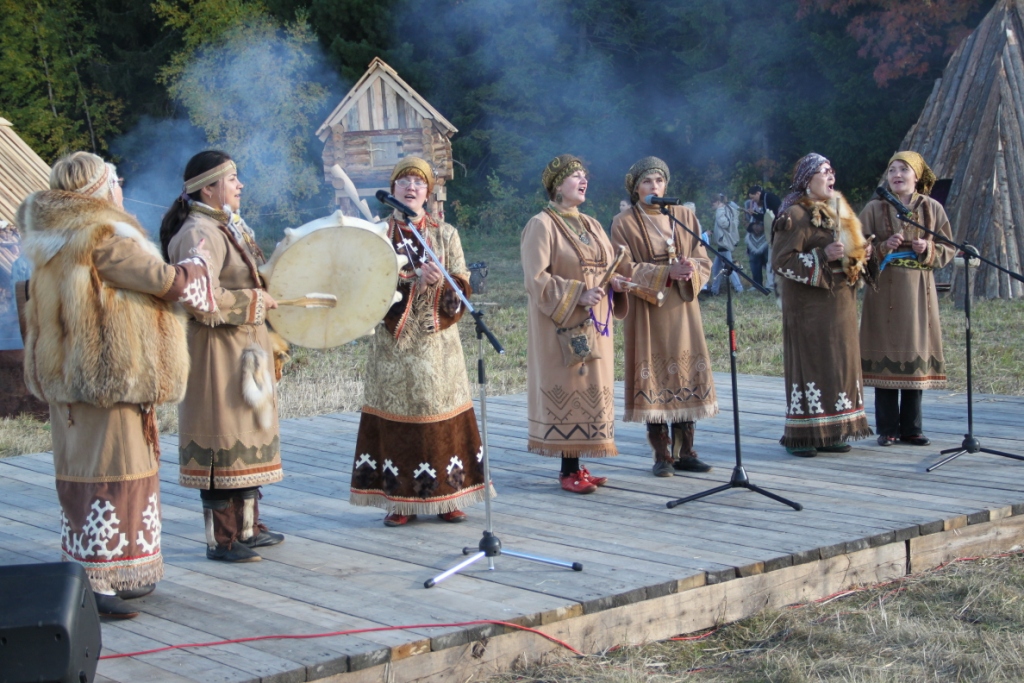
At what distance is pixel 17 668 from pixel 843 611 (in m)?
2.93

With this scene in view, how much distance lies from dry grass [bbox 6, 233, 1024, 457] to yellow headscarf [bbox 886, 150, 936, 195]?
255 cm

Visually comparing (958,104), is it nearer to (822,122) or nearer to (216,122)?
(822,122)

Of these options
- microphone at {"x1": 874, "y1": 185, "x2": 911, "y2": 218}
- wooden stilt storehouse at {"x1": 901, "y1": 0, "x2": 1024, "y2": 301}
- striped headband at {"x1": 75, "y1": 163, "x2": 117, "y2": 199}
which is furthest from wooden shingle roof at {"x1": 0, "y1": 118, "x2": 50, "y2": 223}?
wooden stilt storehouse at {"x1": 901, "y1": 0, "x2": 1024, "y2": 301}

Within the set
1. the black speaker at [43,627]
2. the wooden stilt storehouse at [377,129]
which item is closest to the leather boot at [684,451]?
the black speaker at [43,627]

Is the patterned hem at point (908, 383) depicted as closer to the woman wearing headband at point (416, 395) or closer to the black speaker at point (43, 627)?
the woman wearing headband at point (416, 395)

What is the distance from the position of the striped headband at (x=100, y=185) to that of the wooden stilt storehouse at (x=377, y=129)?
44.5 feet

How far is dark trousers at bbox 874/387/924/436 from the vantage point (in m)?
6.63

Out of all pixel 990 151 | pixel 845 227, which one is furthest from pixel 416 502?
pixel 990 151

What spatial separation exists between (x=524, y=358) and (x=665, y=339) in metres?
5.92

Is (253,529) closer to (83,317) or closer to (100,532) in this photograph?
(100,532)

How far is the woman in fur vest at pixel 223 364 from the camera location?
4457 millimetres

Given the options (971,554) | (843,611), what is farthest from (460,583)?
(971,554)

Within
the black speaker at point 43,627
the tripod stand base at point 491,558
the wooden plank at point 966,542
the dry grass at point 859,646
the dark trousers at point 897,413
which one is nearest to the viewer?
the black speaker at point 43,627

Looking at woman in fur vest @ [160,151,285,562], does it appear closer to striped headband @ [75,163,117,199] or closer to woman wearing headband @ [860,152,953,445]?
striped headband @ [75,163,117,199]
